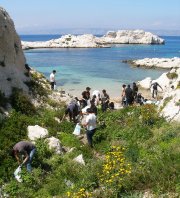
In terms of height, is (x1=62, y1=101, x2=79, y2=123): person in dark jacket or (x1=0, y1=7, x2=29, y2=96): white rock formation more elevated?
(x1=0, y1=7, x2=29, y2=96): white rock formation

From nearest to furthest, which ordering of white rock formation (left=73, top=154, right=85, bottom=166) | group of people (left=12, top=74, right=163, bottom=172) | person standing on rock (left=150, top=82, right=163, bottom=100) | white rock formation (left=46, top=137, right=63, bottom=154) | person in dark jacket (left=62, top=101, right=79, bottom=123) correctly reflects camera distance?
group of people (left=12, top=74, right=163, bottom=172)
white rock formation (left=73, top=154, right=85, bottom=166)
white rock formation (left=46, top=137, right=63, bottom=154)
person in dark jacket (left=62, top=101, right=79, bottom=123)
person standing on rock (left=150, top=82, right=163, bottom=100)

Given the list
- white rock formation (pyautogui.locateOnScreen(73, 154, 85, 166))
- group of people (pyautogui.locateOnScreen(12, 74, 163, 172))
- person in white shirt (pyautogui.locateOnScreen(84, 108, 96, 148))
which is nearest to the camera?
group of people (pyautogui.locateOnScreen(12, 74, 163, 172))

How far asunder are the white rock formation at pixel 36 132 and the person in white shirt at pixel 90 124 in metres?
2.01

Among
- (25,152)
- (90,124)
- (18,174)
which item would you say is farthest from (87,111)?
(18,174)

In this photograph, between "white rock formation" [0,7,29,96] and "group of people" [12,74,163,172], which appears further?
"white rock formation" [0,7,29,96]

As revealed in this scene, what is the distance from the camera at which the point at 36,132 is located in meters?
19.2

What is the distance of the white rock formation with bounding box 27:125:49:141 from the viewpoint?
748 inches

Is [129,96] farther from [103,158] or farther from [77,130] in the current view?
[103,158]

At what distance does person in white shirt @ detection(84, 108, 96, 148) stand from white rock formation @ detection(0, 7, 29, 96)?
605 centimetres

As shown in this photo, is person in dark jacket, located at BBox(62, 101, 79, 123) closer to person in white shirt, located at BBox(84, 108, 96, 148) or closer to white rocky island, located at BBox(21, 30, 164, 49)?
person in white shirt, located at BBox(84, 108, 96, 148)

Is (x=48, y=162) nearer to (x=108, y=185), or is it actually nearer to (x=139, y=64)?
(x=108, y=185)

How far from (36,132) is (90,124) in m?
2.61

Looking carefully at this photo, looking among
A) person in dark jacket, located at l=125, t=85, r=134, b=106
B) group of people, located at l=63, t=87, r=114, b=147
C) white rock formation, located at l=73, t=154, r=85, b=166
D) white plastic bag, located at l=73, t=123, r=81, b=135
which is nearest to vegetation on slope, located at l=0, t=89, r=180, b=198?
white rock formation, located at l=73, t=154, r=85, b=166

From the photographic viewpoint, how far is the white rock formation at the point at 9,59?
2372cm
